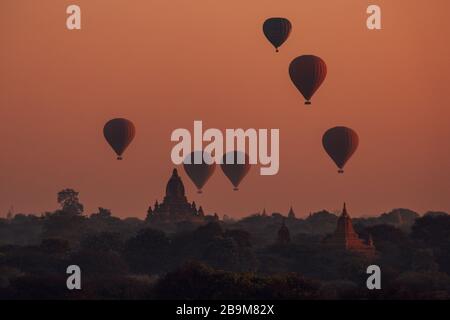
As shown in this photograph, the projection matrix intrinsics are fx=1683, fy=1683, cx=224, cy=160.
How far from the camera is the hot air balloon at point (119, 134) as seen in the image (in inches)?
6978

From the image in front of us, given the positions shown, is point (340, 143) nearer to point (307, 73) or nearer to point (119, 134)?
point (307, 73)

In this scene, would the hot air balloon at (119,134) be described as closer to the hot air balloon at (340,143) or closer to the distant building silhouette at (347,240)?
the hot air balloon at (340,143)

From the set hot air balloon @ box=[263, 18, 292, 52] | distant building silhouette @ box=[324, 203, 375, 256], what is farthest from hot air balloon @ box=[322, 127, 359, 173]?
hot air balloon @ box=[263, 18, 292, 52]

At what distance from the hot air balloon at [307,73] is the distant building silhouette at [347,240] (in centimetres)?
A: 2167

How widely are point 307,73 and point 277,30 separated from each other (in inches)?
192

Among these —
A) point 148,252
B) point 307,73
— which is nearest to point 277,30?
point 307,73

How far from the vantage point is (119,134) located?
178 meters

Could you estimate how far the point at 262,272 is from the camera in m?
165

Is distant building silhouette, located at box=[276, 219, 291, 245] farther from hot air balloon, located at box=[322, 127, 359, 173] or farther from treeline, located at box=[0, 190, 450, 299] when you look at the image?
hot air balloon, located at box=[322, 127, 359, 173]

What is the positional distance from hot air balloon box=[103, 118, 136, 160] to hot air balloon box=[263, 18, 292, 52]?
2667cm

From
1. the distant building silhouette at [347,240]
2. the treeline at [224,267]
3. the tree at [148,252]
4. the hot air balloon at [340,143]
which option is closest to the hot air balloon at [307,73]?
the hot air balloon at [340,143]
